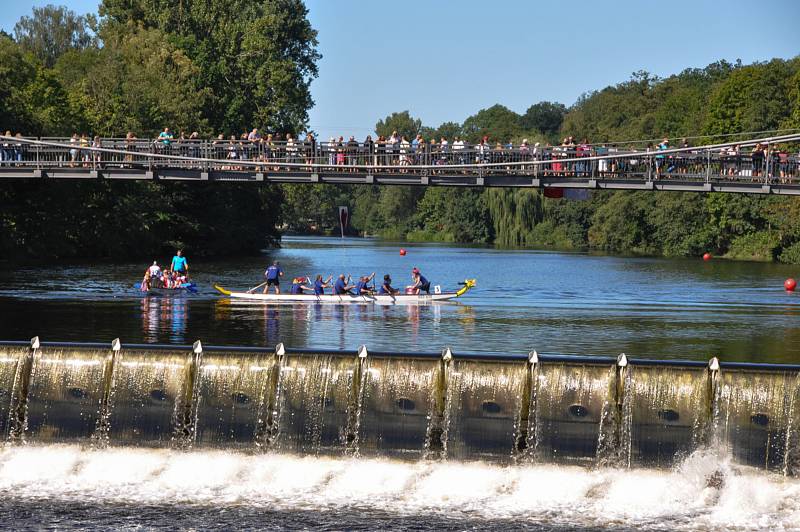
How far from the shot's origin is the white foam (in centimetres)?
2180

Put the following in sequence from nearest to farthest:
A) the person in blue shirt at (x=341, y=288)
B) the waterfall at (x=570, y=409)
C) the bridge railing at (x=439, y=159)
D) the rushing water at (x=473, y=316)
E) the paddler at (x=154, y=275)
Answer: the waterfall at (x=570, y=409) < the rushing water at (x=473, y=316) < the bridge railing at (x=439, y=159) < the person in blue shirt at (x=341, y=288) < the paddler at (x=154, y=275)

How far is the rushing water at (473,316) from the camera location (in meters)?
39.4

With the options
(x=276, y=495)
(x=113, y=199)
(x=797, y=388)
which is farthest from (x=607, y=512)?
(x=113, y=199)

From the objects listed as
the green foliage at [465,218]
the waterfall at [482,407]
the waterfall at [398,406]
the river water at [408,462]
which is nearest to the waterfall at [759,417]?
the river water at [408,462]

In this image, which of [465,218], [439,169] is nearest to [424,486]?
[439,169]

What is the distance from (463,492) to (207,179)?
35684mm

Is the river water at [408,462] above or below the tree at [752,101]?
below

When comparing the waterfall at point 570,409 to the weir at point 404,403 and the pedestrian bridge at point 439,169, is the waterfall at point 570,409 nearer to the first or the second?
the weir at point 404,403

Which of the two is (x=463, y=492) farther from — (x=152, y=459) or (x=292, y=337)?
(x=292, y=337)

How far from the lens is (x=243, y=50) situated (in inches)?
4550

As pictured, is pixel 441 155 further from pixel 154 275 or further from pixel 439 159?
pixel 154 275

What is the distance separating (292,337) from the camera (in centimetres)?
4062

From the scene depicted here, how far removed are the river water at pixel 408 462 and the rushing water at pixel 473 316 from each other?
0.52 feet

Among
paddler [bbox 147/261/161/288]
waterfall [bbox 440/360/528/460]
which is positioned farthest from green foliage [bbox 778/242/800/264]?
waterfall [bbox 440/360/528/460]
